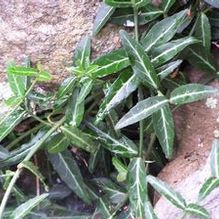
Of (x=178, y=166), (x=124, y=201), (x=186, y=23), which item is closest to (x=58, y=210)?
(x=124, y=201)

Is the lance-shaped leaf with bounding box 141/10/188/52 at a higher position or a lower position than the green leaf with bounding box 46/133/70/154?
higher

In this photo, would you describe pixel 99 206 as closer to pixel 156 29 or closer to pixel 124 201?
pixel 124 201

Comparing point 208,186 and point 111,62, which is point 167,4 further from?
point 208,186

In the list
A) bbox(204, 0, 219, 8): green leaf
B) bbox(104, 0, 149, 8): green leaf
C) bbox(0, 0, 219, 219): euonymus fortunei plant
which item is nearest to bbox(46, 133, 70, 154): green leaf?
bbox(0, 0, 219, 219): euonymus fortunei plant

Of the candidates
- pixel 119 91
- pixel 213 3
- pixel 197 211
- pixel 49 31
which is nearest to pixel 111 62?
pixel 119 91

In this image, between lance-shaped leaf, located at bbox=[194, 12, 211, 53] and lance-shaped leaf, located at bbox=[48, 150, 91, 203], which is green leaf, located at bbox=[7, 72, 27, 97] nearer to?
lance-shaped leaf, located at bbox=[48, 150, 91, 203]
